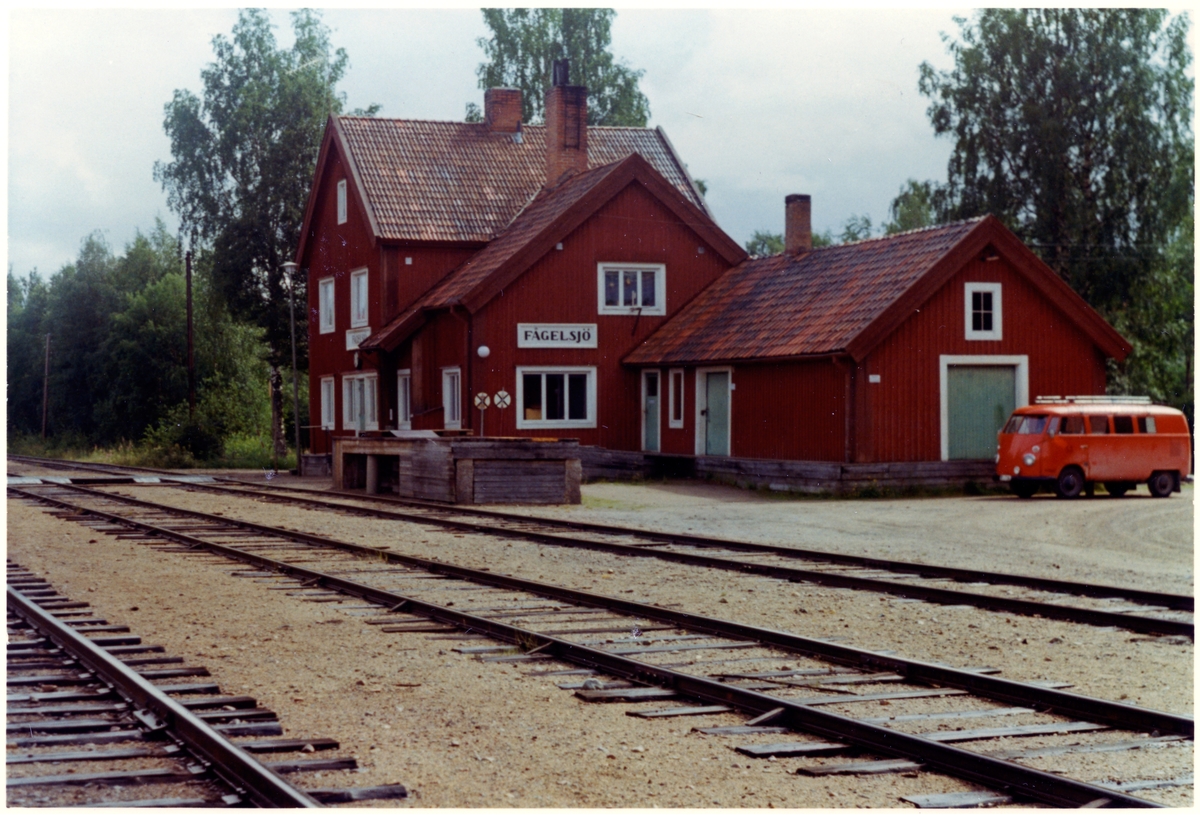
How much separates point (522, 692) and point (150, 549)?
9.75 m

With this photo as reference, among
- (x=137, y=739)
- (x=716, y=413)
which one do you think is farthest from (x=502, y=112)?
(x=137, y=739)

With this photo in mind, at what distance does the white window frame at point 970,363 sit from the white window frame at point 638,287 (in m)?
8.68

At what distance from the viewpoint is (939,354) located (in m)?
27.9

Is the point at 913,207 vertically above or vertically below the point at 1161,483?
above

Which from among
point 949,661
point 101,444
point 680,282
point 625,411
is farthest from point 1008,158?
point 949,661

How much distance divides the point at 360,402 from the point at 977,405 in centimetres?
1703

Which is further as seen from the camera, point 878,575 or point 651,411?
point 651,411

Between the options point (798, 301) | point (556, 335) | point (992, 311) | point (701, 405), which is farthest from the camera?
point (556, 335)

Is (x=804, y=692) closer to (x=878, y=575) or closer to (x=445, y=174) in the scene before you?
(x=878, y=575)

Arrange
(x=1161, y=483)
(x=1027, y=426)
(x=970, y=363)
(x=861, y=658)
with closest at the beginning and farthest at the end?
(x=861, y=658) < (x=1027, y=426) < (x=1161, y=483) < (x=970, y=363)

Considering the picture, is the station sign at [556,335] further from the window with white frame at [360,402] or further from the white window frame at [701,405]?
the window with white frame at [360,402]

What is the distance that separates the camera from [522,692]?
805 centimetres

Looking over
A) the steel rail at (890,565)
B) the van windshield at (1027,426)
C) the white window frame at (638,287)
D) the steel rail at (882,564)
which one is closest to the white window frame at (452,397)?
the white window frame at (638,287)

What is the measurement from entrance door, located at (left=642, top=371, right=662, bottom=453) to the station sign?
5.01 feet
